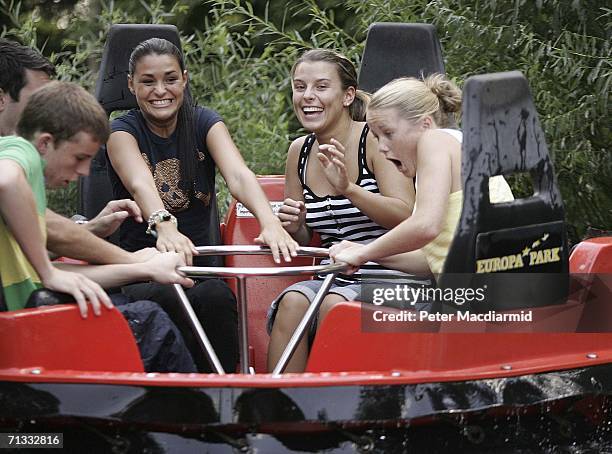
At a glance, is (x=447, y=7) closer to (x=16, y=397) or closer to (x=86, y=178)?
(x=86, y=178)

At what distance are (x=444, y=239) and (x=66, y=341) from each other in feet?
3.72

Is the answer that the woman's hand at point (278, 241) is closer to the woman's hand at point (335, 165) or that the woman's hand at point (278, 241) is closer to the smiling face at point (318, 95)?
A: the woman's hand at point (335, 165)

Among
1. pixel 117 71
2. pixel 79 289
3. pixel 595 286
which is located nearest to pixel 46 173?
pixel 79 289

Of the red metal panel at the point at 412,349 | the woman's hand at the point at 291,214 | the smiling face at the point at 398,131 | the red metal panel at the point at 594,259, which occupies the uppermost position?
the smiling face at the point at 398,131

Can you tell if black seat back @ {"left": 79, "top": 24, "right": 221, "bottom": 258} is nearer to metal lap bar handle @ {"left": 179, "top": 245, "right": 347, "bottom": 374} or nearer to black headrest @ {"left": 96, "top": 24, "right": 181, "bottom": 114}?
black headrest @ {"left": 96, "top": 24, "right": 181, "bottom": 114}

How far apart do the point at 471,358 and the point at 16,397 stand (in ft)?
4.11

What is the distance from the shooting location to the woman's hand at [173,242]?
3787 mm

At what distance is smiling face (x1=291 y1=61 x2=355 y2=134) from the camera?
13.9 feet

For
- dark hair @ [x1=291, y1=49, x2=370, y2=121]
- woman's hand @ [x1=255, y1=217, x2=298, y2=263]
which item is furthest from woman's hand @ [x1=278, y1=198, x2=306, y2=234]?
dark hair @ [x1=291, y1=49, x2=370, y2=121]

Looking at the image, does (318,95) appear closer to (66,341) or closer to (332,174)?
(332,174)

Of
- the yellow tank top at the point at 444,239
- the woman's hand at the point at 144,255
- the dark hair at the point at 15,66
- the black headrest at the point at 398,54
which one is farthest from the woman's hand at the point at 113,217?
the black headrest at the point at 398,54

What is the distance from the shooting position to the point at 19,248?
11.0ft

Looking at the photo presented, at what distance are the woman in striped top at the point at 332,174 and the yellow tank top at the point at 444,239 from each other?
0.37 m

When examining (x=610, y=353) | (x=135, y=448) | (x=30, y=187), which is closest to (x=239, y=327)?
(x=135, y=448)
